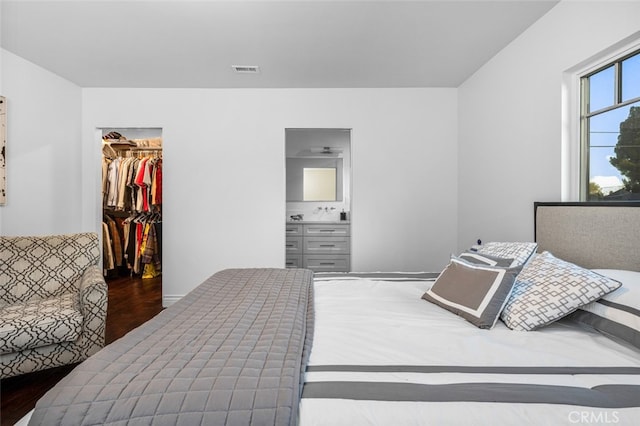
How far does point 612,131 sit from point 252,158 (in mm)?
2948

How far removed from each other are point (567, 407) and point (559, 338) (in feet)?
1.63

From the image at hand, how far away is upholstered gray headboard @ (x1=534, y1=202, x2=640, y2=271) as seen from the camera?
1.52 m

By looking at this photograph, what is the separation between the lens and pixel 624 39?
1.63m

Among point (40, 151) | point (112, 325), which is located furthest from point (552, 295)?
point (40, 151)

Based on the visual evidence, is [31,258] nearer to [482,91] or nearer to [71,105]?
[71,105]

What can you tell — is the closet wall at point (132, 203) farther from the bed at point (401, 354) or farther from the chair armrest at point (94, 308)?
the bed at point (401, 354)

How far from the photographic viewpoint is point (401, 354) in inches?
40.1

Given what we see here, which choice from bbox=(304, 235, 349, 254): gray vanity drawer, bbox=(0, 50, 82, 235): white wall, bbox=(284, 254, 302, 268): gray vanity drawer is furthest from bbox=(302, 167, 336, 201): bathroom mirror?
bbox=(0, 50, 82, 235): white wall

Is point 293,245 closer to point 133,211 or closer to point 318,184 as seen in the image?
point 318,184

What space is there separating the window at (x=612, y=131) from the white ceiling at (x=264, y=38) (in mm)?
634

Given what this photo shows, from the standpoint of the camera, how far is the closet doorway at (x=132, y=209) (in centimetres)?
418

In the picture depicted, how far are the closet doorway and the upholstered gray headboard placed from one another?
13.3 ft

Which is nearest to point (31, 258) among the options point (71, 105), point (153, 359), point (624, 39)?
point (71, 105)

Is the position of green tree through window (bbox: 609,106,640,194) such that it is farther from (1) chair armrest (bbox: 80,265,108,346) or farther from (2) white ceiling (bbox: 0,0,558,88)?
(1) chair armrest (bbox: 80,265,108,346)
